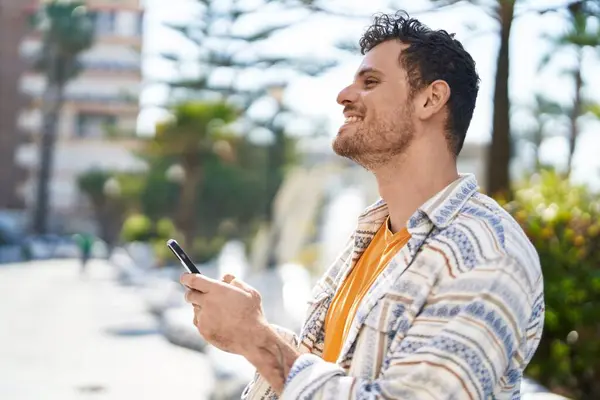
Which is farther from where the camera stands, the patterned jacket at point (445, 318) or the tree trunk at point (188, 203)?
the tree trunk at point (188, 203)

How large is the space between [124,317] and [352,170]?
13.1 metres

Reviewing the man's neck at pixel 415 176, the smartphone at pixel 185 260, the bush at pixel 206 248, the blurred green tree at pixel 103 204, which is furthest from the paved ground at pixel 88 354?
the blurred green tree at pixel 103 204

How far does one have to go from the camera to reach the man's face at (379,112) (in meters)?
1.79

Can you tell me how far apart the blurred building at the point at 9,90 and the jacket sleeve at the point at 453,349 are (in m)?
54.7

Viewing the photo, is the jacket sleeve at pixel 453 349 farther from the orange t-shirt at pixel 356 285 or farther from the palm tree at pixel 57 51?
the palm tree at pixel 57 51

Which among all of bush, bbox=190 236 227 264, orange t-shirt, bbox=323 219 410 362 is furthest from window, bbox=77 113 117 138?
orange t-shirt, bbox=323 219 410 362

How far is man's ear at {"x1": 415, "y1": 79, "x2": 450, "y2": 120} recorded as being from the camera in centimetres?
178

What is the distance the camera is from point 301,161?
4438cm

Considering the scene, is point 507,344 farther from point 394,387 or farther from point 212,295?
point 212,295

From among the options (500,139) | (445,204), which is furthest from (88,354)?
(445,204)

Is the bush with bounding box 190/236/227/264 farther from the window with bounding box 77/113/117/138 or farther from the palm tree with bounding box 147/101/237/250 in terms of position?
the window with bounding box 77/113/117/138

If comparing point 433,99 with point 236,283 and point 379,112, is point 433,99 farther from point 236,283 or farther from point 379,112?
point 236,283

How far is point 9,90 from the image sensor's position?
53.6 m

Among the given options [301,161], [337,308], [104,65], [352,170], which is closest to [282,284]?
[337,308]
